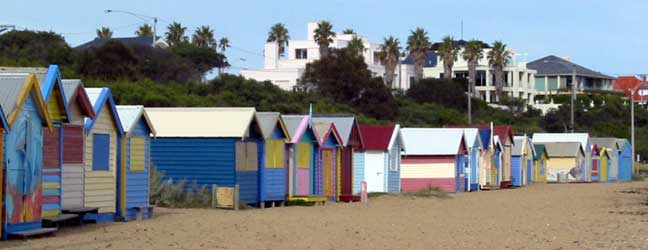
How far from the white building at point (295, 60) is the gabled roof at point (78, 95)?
76.7m

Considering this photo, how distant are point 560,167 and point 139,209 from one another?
178ft

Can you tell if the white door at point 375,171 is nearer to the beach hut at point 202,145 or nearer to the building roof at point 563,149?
the beach hut at point 202,145

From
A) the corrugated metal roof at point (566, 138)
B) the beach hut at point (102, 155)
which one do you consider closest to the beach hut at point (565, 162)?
the corrugated metal roof at point (566, 138)

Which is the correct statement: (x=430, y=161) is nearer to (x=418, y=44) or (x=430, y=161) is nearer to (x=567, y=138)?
(x=567, y=138)

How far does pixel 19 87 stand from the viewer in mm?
19766

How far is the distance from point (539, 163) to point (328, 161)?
3763 centimetres

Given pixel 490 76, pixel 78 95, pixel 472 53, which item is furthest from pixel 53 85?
pixel 490 76

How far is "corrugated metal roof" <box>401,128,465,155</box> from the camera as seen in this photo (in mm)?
51031

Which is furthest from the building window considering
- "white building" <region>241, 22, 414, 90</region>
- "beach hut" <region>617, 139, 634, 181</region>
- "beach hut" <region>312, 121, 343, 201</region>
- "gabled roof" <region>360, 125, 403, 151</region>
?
"beach hut" <region>312, 121, 343, 201</region>

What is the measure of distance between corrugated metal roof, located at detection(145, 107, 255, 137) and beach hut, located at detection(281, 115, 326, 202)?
3982 millimetres

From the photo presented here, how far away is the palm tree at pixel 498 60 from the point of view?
117 meters

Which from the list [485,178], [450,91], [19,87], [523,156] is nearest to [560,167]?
[523,156]

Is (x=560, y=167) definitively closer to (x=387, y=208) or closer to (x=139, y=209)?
(x=387, y=208)

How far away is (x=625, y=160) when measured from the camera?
89.1 m
